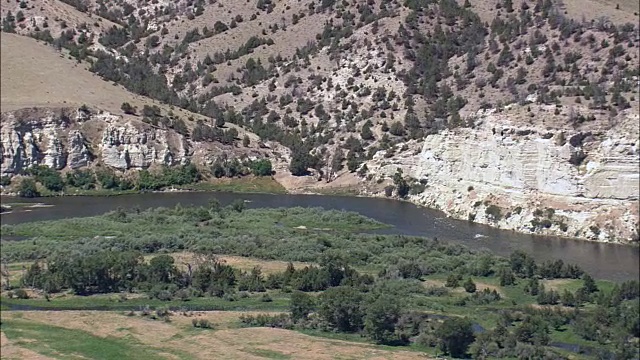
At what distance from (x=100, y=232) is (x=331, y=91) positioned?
4227 cm

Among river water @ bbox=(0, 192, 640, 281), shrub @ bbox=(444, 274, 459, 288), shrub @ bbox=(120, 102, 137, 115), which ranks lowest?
shrub @ bbox=(444, 274, 459, 288)

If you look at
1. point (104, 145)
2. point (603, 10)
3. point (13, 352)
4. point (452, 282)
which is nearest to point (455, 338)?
point (452, 282)

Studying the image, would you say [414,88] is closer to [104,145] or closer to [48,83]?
[104,145]

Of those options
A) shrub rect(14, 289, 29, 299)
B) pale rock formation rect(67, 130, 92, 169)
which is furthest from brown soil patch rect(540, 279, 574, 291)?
pale rock formation rect(67, 130, 92, 169)

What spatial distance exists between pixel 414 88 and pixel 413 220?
81.1 ft

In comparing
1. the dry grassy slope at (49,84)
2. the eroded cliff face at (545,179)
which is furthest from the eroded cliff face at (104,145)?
the eroded cliff face at (545,179)

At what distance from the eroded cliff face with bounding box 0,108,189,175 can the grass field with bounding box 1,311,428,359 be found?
1206 centimetres

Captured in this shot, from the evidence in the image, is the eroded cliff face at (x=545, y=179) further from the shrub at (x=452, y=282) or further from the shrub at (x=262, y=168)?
the shrub at (x=262, y=168)

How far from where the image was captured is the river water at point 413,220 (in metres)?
44.2

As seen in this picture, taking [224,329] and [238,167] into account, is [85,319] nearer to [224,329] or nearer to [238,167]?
[224,329]

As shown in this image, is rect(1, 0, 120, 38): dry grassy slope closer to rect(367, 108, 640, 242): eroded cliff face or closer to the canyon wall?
the canyon wall

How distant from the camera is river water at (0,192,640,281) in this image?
145 ft

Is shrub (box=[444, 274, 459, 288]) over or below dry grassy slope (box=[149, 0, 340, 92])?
below

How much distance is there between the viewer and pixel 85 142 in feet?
223
